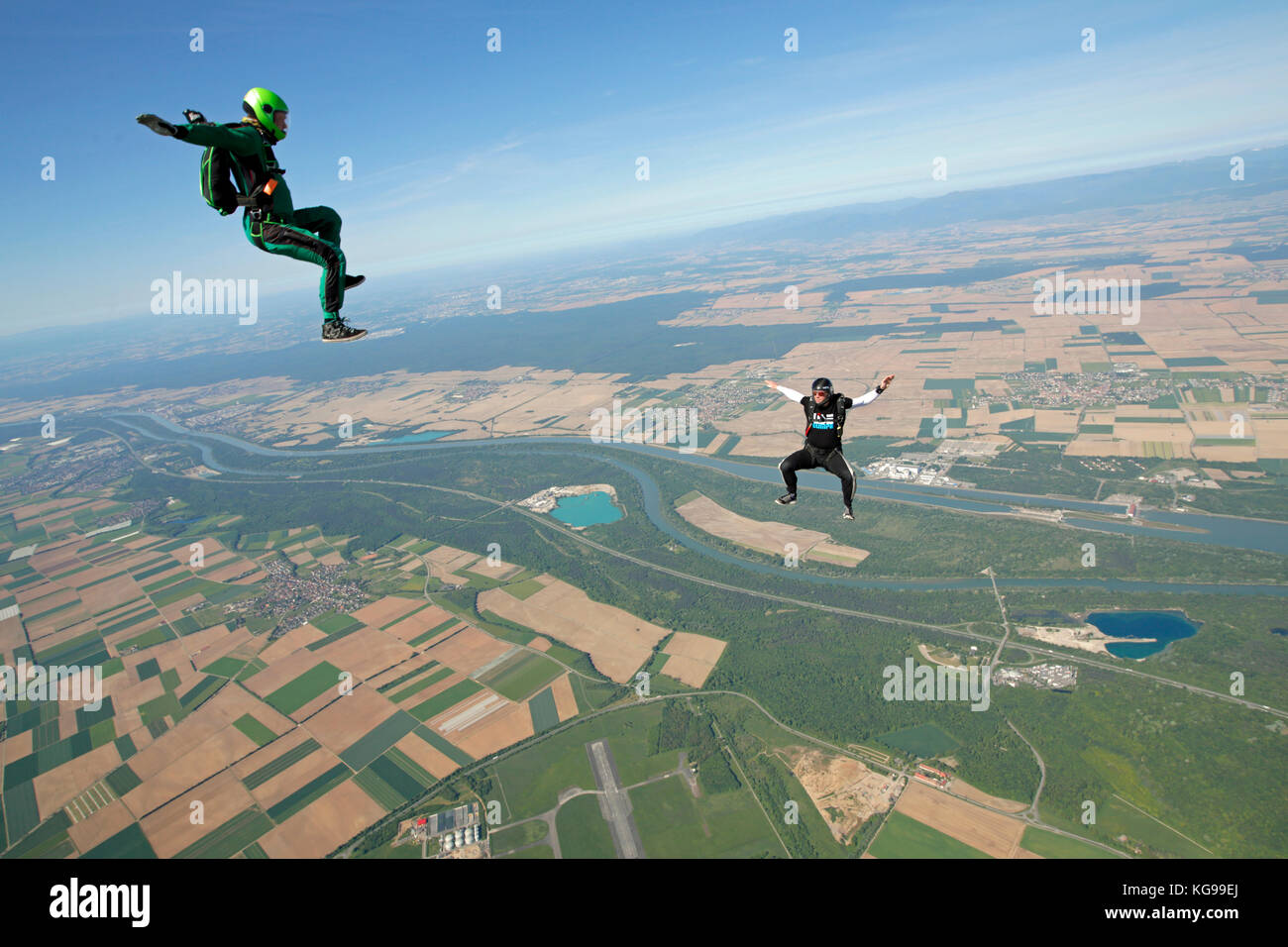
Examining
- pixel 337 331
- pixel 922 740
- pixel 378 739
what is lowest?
pixel 922 740

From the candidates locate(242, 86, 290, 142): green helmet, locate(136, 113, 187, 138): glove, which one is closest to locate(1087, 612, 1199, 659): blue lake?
locate(242, 86, 290, 142): green helmet

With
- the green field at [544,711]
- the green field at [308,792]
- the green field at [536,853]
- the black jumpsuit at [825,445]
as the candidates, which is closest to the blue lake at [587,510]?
the green field at [544,711]

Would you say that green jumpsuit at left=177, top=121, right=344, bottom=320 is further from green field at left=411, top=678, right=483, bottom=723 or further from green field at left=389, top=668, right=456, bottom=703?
green field at left=389, top=668, right=456, bottom=703

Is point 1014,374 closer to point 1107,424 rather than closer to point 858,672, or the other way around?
point 1107,424

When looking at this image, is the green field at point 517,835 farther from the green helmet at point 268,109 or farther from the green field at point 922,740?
the green helmet at point 268,109

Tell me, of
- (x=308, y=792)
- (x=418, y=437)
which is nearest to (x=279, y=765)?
(x=308, y=792)

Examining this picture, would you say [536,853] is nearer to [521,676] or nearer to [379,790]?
[379,790]
